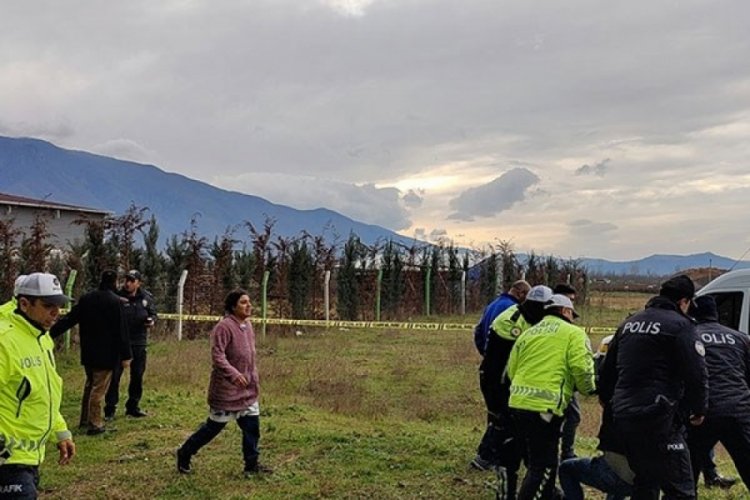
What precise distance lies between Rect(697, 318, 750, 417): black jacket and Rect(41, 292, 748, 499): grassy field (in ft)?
4.89

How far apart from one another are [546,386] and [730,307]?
4754 mm

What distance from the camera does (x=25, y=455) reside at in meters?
3.90

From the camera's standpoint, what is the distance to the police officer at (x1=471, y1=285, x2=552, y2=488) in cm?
600

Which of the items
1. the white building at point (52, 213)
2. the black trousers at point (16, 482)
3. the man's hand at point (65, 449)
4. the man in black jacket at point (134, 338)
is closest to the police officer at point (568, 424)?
the man's hand at point (65, 449)

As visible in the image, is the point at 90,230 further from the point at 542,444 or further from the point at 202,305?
the point at 542,444

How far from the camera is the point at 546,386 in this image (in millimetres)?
5316

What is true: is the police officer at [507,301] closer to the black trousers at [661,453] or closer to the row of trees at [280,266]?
the black trousers at [661,453]

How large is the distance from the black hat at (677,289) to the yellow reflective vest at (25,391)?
389 cm

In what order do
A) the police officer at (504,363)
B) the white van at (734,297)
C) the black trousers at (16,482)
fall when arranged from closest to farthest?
the black trousers at (16,482) < the police officer at (504,363) < the white van at (734,297)

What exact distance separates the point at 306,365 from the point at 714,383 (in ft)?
31.9

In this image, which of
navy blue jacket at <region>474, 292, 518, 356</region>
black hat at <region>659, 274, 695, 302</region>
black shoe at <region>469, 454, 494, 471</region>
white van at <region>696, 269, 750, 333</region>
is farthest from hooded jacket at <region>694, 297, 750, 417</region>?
white van at <region>696, 269, 750, 333</region>

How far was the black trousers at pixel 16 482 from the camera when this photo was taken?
3.84m

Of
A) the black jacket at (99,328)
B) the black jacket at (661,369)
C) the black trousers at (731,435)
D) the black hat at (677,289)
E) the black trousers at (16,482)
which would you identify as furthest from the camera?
the black jacket at (99,328)

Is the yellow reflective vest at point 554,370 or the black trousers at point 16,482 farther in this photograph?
the yellow reflective vest at point 554,370
